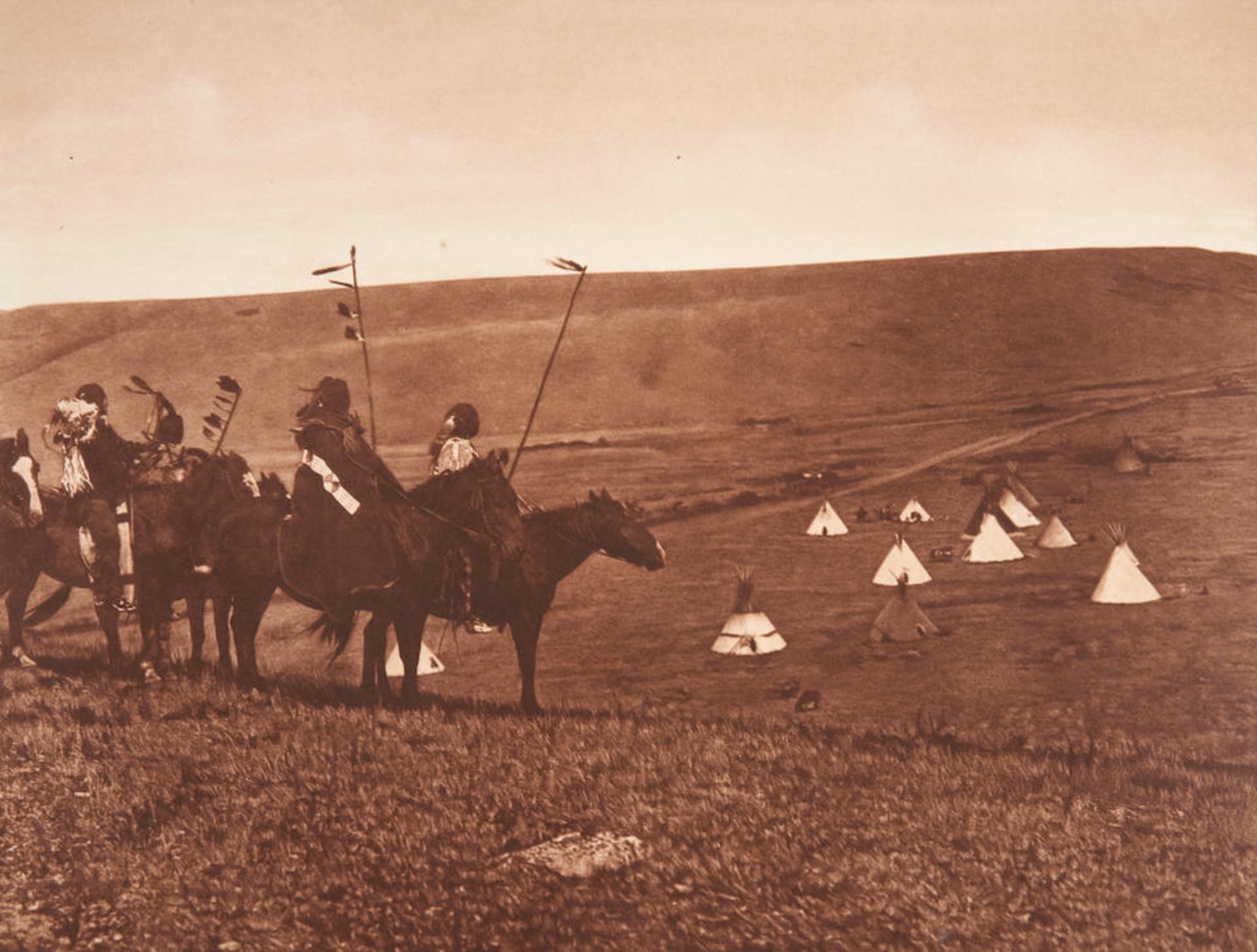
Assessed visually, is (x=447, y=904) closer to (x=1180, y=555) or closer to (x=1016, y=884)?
(x=1016, y=884)

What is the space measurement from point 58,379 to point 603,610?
345 cm

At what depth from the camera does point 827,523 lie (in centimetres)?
704

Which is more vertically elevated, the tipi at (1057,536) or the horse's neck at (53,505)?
the horse's neck at (53,505)

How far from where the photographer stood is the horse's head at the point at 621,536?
6.77 metres

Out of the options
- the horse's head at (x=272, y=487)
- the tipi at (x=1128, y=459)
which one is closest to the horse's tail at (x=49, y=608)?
the horse's head at (x=272, y=487)

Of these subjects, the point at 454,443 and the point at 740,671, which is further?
the point at 454,443

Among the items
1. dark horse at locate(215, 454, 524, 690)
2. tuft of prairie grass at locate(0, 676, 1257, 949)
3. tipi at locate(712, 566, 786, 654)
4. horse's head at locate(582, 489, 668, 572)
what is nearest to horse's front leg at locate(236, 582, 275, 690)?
dark horse at locate(215, 454, 524, 690)

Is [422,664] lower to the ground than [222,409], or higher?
lower

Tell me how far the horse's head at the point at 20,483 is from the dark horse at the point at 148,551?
0.17ft

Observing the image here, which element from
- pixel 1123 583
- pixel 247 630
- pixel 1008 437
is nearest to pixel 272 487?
pixel 247 630

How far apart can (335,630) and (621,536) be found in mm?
1650

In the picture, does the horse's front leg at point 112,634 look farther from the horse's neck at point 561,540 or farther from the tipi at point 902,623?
the tipi at point 902,623

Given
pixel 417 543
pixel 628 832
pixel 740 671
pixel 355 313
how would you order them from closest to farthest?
pixel 628 832 < pixel 740 671 < pixel 417 543 < pixel 355 313

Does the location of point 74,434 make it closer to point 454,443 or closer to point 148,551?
point 148,551
